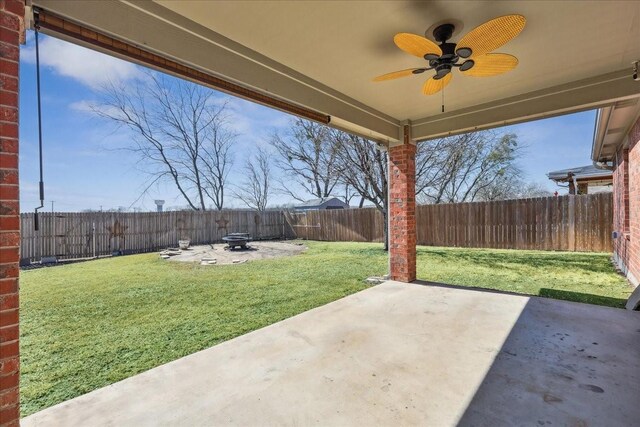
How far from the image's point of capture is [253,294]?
16.2 feet

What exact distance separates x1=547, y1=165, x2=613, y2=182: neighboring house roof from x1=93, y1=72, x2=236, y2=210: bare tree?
1640 centimetres

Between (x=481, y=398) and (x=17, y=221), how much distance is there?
2792mm

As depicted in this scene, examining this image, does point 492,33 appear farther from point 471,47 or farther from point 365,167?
point 365,167

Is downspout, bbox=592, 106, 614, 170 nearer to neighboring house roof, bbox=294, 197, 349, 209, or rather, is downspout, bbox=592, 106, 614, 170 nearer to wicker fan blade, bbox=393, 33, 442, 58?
wicker fan blade, bbox=393, 33, 442, 58

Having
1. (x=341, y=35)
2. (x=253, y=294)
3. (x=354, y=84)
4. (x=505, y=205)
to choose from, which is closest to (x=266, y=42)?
(x=341, y=35)

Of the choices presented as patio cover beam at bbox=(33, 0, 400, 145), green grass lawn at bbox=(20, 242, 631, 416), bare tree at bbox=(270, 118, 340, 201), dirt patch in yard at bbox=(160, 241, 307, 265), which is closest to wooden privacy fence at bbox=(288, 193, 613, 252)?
green grass lawn at bbox=(20, 242, 631, 416)

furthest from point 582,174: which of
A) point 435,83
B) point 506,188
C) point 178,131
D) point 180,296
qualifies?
point 178,131

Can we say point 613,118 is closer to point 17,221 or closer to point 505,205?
point 505,205

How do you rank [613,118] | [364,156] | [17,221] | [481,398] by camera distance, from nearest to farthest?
[17,221], [481,398], [613,118], [364,156]

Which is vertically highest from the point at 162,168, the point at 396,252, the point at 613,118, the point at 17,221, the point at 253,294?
the point at 162,168

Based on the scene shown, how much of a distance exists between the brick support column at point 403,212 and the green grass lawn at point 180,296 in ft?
2.40

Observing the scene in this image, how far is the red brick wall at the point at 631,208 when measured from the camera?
4.37 meters

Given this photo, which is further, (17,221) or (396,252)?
(396,252)

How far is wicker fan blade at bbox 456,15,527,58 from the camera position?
1938 mm
